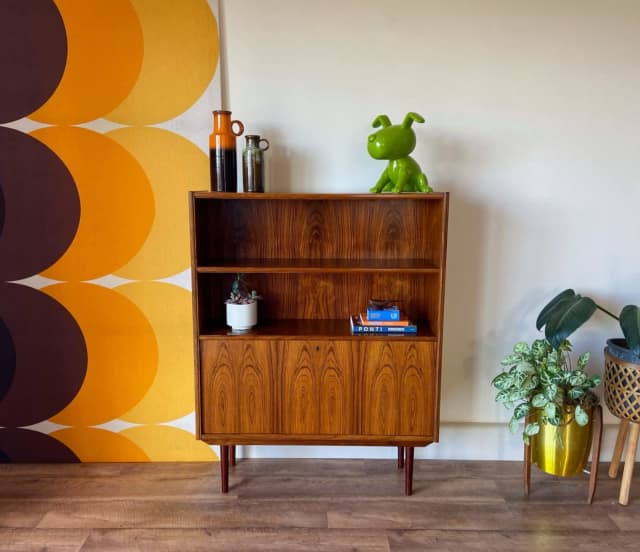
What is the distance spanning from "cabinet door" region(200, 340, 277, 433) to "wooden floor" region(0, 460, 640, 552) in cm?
34

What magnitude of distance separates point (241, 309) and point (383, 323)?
0.58 m

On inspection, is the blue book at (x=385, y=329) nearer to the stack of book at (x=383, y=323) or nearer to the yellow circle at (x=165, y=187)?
the stack of book at (x=383, y=323)

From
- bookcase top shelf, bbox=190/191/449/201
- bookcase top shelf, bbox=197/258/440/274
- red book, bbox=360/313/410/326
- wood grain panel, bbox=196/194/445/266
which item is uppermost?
bookcase top shelf, bbox=190/191/449/201

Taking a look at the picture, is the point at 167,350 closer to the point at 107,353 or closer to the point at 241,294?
the point at 107,353

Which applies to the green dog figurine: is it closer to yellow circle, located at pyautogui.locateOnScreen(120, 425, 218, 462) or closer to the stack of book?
the stack of book

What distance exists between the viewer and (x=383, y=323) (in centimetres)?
190

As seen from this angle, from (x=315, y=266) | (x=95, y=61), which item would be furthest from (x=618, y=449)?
(x=95, y=61)

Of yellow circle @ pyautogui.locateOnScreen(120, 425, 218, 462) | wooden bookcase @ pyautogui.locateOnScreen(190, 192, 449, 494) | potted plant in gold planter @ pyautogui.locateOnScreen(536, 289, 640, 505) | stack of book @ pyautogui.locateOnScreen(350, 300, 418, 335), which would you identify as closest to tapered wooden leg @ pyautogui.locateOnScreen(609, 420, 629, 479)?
potted plant in gold planter @ pyautogui.locateOnScreen(536, 289, 640, 505)

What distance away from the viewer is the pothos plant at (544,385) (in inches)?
73.0

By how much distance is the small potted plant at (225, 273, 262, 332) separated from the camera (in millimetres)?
1932

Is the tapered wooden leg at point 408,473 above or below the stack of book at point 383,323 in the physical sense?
below

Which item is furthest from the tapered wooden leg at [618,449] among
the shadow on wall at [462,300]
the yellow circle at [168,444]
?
the yellow circle at [168,444]

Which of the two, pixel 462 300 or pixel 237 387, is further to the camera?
pixel 462 300

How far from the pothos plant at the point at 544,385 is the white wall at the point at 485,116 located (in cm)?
27
